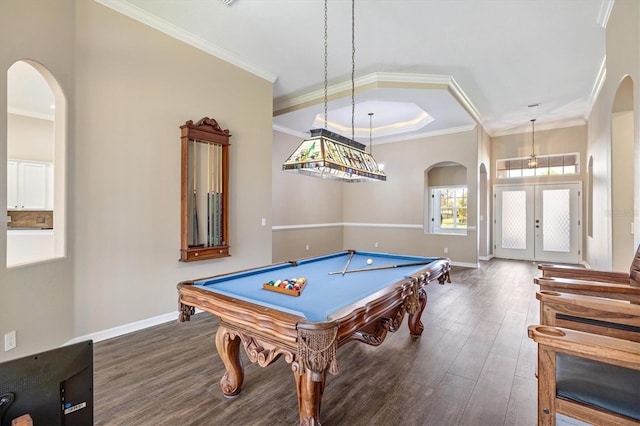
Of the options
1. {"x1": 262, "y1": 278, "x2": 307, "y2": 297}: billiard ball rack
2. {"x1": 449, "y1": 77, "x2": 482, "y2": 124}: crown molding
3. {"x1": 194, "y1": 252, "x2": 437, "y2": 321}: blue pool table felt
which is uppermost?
{"x1": 449, "y1": 77, "x2": 482, "y2": 124}: crown molding

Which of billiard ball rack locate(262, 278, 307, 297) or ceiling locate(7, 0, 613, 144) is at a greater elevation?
ceiling locate(7, 0, 613, 144)

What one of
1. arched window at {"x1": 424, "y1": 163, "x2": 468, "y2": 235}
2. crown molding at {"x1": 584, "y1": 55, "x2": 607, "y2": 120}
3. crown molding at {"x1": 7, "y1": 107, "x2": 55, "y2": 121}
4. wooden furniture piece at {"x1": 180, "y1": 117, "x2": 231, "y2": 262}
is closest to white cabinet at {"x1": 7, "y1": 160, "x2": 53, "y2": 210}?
crown molding at {"x1": 7, "y1": 107, "x2": 55, "y2": 121}

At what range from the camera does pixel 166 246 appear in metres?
3.34

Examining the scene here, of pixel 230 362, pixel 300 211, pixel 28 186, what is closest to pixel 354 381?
pixel 230 362

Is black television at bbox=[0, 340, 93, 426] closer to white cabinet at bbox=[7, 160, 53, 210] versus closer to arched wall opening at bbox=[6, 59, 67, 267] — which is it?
arched wall opening at bbox=[6, 59, 67, 267]

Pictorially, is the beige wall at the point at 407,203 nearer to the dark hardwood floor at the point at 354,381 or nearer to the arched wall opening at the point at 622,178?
the arched wall opening at the point at 622,178

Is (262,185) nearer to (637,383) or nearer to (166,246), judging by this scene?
(166,246)

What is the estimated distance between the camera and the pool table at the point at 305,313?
1.35 m

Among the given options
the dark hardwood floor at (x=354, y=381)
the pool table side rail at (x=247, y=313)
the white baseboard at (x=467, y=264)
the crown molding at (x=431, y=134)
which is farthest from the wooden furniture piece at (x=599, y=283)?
the crown molding at (x=431, y=134)

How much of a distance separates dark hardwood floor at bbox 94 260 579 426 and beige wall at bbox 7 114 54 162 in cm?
474

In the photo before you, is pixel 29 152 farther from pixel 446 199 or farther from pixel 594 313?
pixel 446 199

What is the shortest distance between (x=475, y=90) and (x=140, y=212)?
5.24 metres

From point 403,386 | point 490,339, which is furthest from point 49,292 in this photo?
point 490,339

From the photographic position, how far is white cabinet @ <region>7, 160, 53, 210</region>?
5.32m
